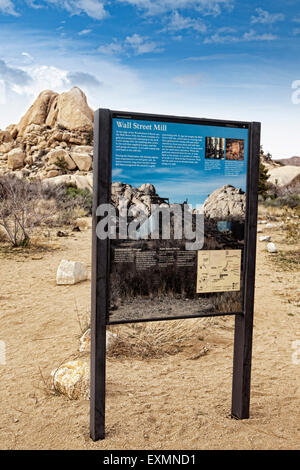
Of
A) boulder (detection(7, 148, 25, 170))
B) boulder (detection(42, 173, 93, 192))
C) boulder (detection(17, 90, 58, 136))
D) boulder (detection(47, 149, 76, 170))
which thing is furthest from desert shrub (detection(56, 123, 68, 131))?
boulder (detection(42, 173, 93, 192))

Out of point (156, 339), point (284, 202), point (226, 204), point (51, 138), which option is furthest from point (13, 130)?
point (226, 204)

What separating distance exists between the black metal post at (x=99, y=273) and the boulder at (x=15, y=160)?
43247 mm

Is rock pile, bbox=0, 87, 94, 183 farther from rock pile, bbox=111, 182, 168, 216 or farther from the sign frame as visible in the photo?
rock pile, bbox=111, 182, 168, 216

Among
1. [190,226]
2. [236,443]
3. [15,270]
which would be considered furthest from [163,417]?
[15,270]

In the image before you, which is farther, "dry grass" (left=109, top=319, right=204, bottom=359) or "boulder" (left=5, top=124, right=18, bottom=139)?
"boulder" (left=5, top=124, right=18, bottom=139)

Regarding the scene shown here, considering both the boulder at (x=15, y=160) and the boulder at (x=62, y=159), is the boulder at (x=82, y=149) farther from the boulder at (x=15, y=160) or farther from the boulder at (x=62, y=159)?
the boulder at (x=15, y=160)

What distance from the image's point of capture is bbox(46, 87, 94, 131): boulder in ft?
158

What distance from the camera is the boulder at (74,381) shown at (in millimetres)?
3656

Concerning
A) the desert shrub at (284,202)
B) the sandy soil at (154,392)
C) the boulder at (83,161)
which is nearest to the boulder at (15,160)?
the boulder at (83,161)

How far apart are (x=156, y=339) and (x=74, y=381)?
4.48ft

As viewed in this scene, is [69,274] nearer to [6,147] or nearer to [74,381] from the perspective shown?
[74,381]

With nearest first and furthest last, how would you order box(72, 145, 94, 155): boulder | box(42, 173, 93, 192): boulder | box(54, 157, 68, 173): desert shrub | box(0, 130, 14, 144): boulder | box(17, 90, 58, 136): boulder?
box(42, 173, 93, 192): boulder → box(54, 157, 68, 173): desert shrub → box(72, 145, 94, 155): boulder → box(0, 130, 14, 144): boulder → box(17, 90, 58, 136): boulder

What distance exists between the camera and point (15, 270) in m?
8.63

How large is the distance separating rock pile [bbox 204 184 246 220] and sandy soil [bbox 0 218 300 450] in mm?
1540
